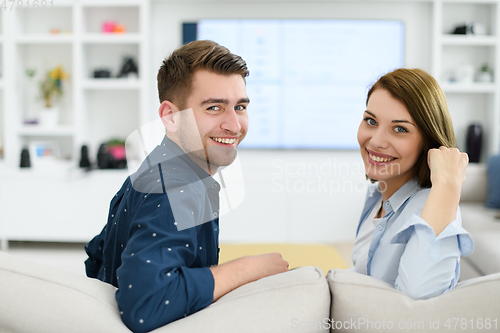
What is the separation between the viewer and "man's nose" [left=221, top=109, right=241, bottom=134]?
0.90 meters

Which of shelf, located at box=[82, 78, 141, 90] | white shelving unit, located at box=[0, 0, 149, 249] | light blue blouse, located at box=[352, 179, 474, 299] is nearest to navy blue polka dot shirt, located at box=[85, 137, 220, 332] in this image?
light blue blouse, located at box=[352, 179, 474, 299]

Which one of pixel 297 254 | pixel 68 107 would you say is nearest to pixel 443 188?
pixel 297 254

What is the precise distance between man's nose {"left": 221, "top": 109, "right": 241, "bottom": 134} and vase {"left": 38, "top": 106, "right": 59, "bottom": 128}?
3.02 meters

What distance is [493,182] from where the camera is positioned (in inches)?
115

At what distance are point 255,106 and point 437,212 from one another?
9.25 ft

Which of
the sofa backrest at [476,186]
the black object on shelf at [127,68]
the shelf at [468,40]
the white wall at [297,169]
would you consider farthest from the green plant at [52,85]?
the sofa backrest at [476,186]

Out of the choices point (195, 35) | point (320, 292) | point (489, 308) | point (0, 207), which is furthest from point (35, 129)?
point (489, 308)

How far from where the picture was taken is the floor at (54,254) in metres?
2.88

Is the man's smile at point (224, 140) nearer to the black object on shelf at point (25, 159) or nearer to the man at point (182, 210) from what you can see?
the man at point (182, 210)

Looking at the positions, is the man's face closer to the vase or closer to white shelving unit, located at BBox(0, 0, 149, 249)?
white shelving unit, located at BBox(0, 0, 149, 249)

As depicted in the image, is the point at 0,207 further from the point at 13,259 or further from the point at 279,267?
the point at 279,267

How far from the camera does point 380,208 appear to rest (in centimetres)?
125

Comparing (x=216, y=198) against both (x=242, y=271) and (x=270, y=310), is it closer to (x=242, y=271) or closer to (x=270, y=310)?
(x=242, y=271)

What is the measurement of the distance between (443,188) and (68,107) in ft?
11.7
